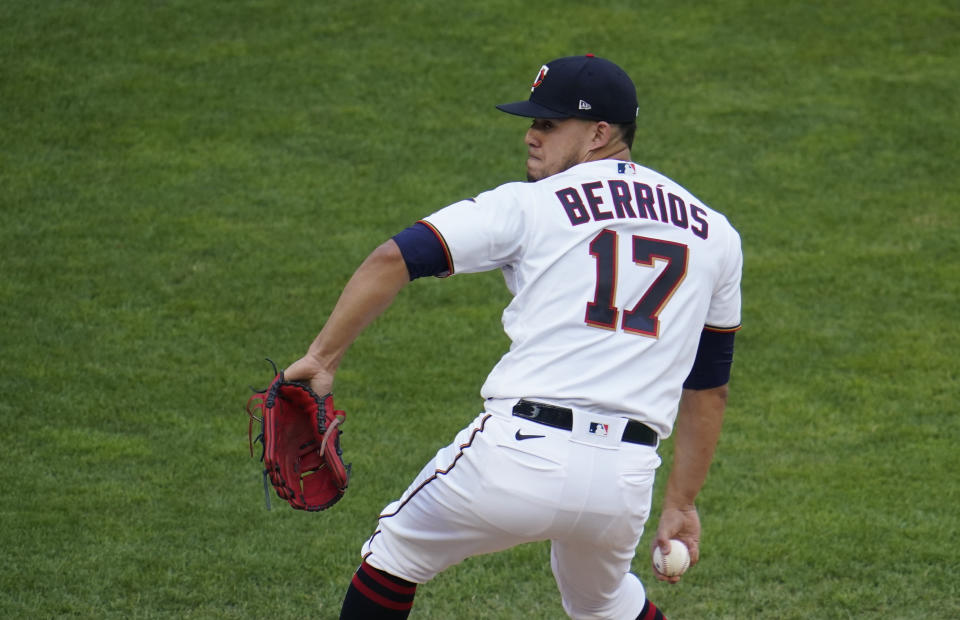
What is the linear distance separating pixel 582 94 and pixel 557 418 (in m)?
0.88

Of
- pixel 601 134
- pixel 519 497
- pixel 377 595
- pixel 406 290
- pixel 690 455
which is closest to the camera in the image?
pixel 519 497

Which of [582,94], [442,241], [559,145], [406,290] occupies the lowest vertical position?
[406,290]

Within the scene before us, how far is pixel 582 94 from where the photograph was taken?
330 cm

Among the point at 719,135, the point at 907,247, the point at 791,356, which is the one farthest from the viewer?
the point at 719,135

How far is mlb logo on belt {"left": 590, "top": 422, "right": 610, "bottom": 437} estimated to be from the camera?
3068mm

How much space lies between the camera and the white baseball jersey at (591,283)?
3.07 metres

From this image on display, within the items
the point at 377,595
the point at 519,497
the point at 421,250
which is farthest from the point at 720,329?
the point at 377,595

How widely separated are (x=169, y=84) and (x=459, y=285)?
3854 mm

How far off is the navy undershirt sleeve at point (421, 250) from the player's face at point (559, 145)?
0.45m

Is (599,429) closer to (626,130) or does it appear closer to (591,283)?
(591,283)

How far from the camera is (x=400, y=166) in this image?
9.41 meters

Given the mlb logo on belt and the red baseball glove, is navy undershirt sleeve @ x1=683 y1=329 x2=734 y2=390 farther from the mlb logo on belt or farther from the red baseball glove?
the red baseball glove

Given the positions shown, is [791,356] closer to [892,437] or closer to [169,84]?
[892,437]

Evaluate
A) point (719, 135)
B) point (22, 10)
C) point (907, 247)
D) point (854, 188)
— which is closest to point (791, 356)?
point (907, 247)
